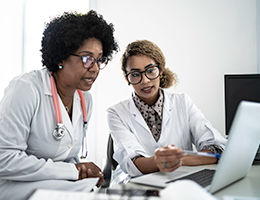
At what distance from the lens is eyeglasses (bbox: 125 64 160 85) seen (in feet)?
5.68

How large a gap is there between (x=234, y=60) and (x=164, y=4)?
957 mm

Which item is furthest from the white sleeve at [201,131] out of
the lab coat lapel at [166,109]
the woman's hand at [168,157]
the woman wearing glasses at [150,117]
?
the woman's hand at [168,157]

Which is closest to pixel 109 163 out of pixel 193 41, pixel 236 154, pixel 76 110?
pixel 76 110

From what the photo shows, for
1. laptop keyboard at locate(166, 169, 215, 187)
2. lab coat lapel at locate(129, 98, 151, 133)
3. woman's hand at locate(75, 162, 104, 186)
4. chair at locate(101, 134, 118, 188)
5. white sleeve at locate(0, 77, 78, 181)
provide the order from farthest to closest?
chair at locate(101, 134, 118, 188) → lab coat lapel at locate(129, 98, 151, 133) → woman's hand at locate(75, 162, 104, 186) → white sleeve at locate(0, 77, 78, 181) → laptop keyboard at locate(166, 169, 215, 187)

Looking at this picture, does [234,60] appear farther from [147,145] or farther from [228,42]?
[147,145]

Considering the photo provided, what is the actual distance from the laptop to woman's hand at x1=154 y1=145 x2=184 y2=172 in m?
0.03

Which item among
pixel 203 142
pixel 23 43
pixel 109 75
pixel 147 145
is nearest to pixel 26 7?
pixel 23 43

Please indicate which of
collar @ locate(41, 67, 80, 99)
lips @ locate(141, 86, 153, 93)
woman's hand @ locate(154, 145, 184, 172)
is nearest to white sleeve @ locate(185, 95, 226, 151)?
lips @ locate(141, 86, 153, 93)

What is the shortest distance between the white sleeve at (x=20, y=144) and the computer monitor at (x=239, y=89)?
4.04 ft

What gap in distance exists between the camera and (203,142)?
63.4 inches

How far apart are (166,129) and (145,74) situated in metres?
0.36

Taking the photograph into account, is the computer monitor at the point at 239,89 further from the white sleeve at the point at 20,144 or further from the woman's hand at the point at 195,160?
the white sleeve at the point at 20,144

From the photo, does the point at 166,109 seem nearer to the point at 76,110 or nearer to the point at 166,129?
the point at 166,129

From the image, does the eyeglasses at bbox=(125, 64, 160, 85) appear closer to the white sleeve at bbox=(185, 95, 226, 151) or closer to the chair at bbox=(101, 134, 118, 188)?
the white sleeve at bbox=(185, 95, 226, 151)
